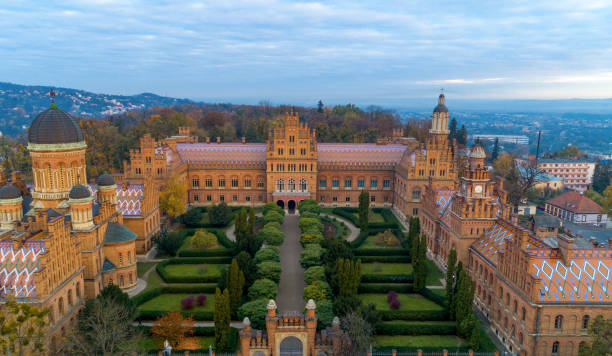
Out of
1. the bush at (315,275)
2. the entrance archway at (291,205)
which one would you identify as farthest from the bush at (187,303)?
the entrance archway at (291,205)

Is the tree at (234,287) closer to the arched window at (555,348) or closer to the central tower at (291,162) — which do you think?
the arched window at (555,348)

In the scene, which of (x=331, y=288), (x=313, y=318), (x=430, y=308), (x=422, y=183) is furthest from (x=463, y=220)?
(x=422, y=183)

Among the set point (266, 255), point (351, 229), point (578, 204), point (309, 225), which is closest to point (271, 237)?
point (309, 225)

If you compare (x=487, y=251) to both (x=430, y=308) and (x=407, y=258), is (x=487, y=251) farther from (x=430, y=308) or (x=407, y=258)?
(x=407, y=258)

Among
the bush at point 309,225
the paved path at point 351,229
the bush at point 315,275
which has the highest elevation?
the bush at point 309,225

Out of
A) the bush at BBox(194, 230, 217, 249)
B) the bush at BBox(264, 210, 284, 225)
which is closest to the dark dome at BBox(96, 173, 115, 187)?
the bush at BBox(194, 230, 217, 249)

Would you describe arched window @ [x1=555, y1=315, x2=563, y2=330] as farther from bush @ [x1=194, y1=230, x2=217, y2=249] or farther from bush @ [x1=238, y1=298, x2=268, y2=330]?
bush @ [x1=194, y1=230, x2=217, y2=249]
